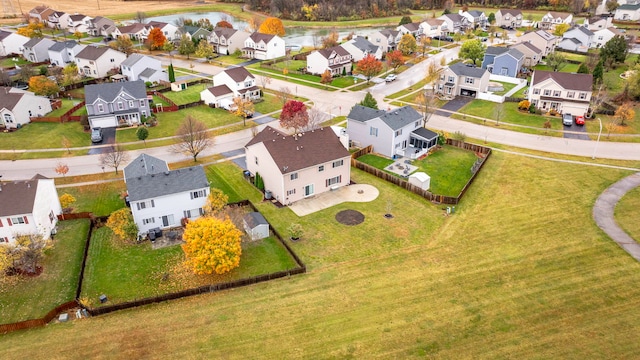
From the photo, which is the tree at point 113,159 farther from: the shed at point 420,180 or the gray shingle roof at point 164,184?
the shed at point 420,180

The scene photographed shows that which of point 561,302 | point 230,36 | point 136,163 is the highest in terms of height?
point 230,36

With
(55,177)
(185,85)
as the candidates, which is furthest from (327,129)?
(185,85)

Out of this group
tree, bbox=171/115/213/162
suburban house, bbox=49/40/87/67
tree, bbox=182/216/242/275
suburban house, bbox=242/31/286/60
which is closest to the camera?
tree, bbox=182/216/242/275

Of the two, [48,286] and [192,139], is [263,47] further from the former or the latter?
[48,286]

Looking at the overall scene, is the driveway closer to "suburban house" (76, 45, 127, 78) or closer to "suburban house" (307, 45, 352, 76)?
"suburban house" (76, 45, 127, 78)

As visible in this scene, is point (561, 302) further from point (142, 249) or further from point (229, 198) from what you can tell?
point (142, 249)

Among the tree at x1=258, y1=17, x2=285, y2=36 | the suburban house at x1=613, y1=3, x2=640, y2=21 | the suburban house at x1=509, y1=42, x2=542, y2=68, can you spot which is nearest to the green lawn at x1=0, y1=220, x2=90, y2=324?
the tree at x1=258, y1=17, x2=285, y2=36
